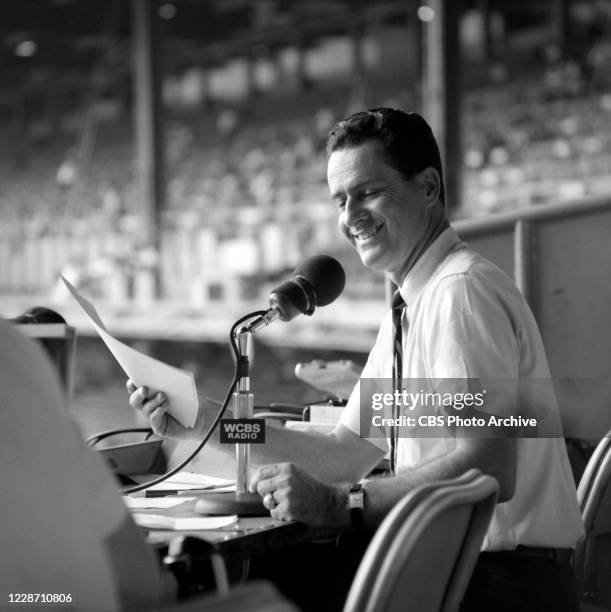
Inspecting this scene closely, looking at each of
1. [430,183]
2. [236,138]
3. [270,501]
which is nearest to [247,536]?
[270,501]

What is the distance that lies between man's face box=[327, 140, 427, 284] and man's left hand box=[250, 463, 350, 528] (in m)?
0.40

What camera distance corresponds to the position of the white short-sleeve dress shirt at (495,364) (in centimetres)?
128

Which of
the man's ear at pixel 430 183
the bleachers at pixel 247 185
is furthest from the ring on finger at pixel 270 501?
the bleachers at pixel 247 185

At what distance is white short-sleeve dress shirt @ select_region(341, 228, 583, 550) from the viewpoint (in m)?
1.28

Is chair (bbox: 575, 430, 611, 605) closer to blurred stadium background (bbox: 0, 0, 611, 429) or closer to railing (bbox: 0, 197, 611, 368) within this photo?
railing (bbox: 0, 197, 611, 368)

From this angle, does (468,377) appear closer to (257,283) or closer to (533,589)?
(533,589)

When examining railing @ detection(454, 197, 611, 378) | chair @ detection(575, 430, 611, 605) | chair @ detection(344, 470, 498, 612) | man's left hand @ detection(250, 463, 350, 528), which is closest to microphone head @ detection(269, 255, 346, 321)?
man's left hand @ detection(250, 463, 350, 528)

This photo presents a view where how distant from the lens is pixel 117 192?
1424cm

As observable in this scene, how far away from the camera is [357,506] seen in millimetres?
1251

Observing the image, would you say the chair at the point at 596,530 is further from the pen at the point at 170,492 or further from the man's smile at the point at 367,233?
the pen at the point at 170,492

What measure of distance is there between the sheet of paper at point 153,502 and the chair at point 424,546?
455 millimetres

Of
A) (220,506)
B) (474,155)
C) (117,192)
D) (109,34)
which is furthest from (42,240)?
(220,506)

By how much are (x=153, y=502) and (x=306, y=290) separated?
37cm

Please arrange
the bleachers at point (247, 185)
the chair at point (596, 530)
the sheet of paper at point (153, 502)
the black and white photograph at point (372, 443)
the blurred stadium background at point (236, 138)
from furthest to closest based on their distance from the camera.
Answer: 1. the bleachers at point (247, 185)
2. the blurred stadium background at point (236, 138)
3. the chair at point (596, 530)
4. the sheet of paper at point (153, 502)
5. the black and white photograph at point (372, 443)
